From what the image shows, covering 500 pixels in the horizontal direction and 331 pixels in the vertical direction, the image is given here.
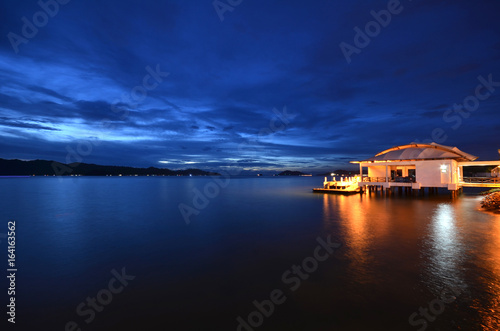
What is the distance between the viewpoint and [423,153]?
31.9m

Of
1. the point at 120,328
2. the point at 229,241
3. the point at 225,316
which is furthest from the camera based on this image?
the point at 229,241

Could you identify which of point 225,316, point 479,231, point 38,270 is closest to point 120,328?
point 225,316

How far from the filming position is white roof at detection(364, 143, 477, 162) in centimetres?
3066

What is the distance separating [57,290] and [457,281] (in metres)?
12.8

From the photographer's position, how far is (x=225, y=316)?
6.80 m

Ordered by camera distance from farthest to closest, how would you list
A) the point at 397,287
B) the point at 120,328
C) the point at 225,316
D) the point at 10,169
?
1. the point at 10,169
2. the point at 397,287
3. the point at 225,316
4. the point at 120,328

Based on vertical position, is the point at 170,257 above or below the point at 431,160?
below

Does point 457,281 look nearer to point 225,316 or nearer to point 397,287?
point 397,287

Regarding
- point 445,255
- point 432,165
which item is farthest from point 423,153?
point 445,255
